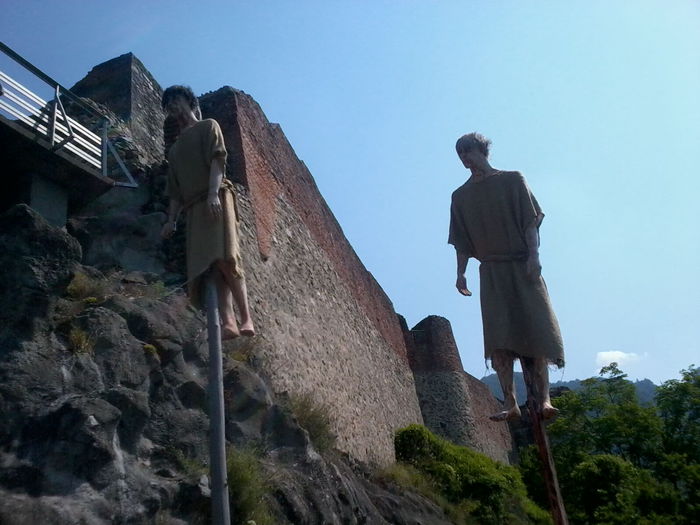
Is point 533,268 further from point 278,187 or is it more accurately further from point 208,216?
point 278,187

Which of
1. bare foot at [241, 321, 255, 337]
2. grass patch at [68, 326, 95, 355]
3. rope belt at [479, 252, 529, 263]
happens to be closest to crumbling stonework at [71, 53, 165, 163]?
grass patch at [68, 326, 95, 355]

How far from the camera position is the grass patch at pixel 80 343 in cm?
659

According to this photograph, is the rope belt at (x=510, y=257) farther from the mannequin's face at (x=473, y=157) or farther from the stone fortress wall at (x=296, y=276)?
the stone fortress wall at (x=296, y=276)

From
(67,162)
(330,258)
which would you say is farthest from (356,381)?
(67,162)

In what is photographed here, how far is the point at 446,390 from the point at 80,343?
69.1 ft

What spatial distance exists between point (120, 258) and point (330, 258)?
8.10m

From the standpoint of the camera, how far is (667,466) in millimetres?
15508

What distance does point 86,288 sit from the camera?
791 cm

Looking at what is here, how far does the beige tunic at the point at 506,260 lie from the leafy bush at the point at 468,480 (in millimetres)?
10898

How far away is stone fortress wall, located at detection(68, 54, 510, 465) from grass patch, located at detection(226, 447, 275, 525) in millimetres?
3788

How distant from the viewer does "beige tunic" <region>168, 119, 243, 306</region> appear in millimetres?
4598

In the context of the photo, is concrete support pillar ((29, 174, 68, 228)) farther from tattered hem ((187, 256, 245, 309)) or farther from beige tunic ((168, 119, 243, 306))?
tattered hem ((187, 256, 245, 309))

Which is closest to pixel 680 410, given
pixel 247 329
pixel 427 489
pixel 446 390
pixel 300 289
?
pixel 446 390

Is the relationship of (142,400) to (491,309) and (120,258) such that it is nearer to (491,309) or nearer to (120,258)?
(491,309)
